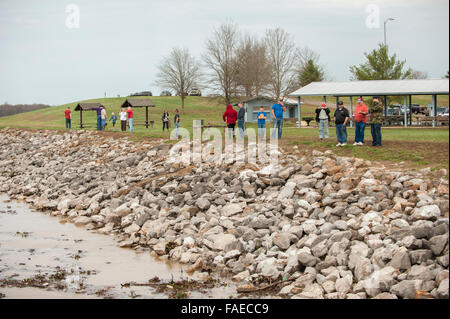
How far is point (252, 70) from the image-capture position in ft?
230

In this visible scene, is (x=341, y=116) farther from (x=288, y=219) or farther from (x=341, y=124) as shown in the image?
(x=288, y=219)

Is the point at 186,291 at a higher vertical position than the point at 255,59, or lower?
lower

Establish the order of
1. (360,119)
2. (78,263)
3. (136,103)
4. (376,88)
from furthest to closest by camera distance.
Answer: (136,103) → (376,88) → (360,119) → (78,263)

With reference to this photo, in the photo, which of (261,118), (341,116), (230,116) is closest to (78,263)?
(341,116)

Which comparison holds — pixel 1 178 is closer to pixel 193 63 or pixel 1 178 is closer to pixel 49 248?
pixel 49 248

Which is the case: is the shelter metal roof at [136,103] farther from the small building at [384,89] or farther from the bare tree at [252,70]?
the bare tree at [252,70]

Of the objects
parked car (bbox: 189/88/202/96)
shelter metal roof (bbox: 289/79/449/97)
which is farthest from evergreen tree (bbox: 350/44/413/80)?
parked car (bbox: 189/88/202/96)

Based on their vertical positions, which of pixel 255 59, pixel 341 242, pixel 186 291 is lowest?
pixel 186 291

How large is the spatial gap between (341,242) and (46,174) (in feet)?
68.9

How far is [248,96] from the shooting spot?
71062 mm

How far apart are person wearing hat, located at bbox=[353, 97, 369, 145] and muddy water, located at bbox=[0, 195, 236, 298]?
32.4 feet

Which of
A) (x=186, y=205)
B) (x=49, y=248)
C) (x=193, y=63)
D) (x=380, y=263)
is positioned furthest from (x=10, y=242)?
(x=193, y=63)

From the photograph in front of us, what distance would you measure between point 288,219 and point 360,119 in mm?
7230

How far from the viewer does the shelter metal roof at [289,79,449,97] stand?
137 ft
